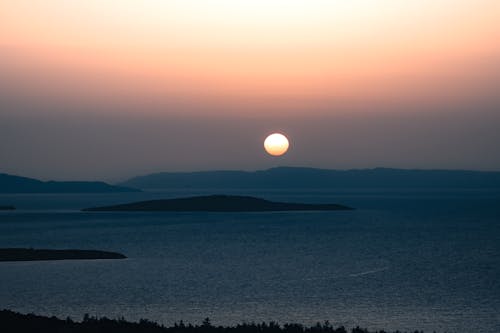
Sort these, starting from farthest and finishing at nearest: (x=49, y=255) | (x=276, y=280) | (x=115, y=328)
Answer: (x=49, y=255) < (x=276, y=280) < (x=115, y=328)

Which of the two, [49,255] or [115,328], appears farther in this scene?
[49,255]

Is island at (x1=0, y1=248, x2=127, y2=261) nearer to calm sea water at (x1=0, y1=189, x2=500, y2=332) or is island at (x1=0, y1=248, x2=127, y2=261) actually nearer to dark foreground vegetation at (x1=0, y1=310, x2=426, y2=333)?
calm sea water at (x1=0, y1=189, x2=500, y2=332)

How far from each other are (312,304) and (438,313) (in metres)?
8.33

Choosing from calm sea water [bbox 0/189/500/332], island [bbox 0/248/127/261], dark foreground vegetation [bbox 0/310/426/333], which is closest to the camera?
dark foreground vegetation [bbox 0/310/426/333]

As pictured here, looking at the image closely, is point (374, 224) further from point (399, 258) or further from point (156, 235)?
point (399, 258)

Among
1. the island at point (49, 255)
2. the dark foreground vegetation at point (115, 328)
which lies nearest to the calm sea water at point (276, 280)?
the island at point (49, 255)

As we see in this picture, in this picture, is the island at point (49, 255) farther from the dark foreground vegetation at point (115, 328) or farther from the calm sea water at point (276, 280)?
the dark foreground vegetation at point (115, 328)

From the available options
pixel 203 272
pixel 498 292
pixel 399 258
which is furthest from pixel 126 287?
pixel 399 258

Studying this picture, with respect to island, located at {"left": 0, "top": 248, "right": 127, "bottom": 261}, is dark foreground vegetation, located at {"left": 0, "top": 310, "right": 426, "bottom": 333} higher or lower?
higher

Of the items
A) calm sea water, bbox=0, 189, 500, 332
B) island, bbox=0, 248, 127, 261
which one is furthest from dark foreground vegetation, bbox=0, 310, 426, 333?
island, bbox=0, 248, 127, 261

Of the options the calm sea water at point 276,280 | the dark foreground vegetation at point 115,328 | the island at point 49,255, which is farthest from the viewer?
the island at point 49,255

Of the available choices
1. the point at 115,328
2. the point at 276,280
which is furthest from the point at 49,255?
the point at 115,328

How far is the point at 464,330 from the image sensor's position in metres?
43.8

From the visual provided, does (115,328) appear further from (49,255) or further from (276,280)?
(49,255)
